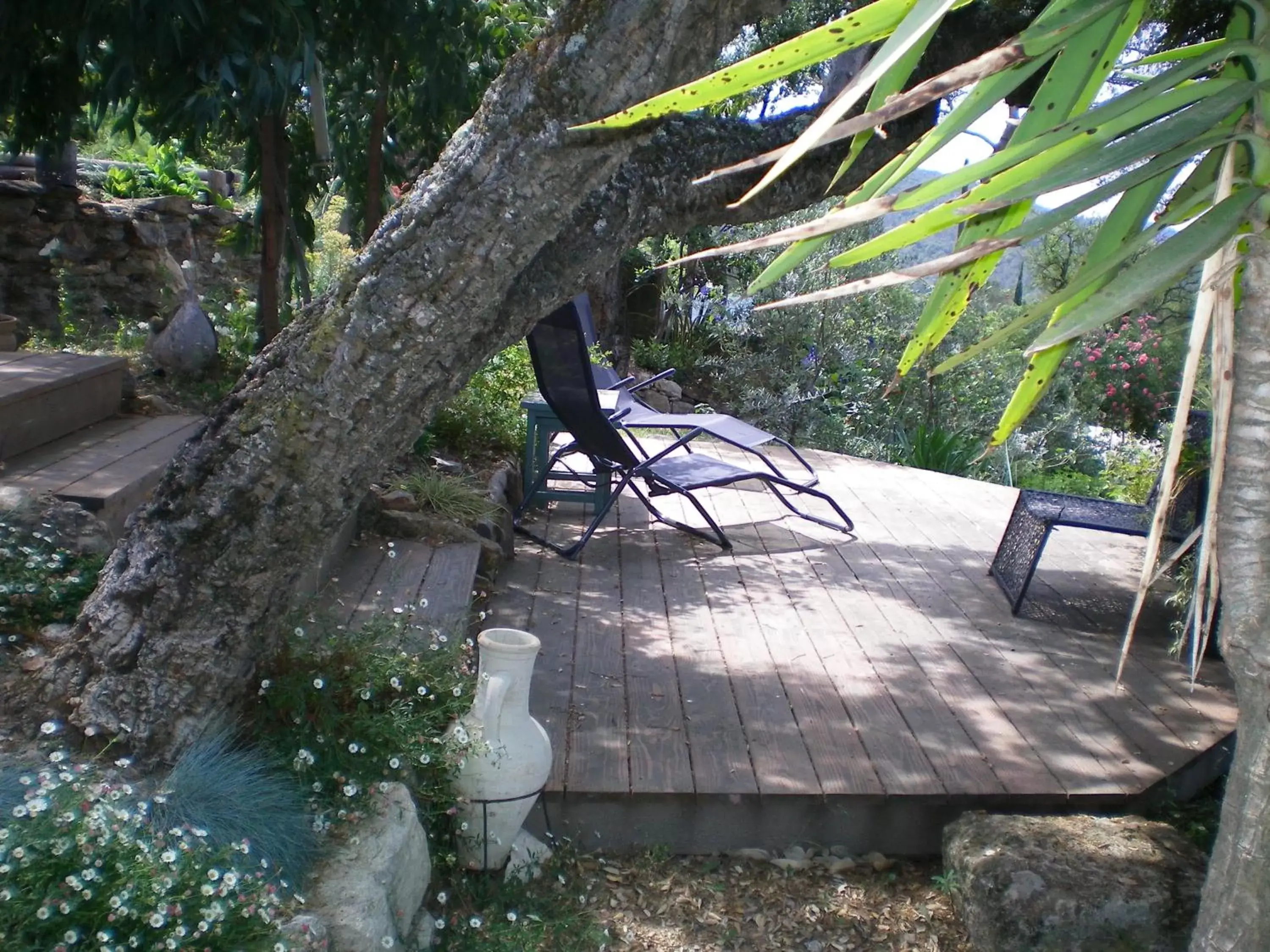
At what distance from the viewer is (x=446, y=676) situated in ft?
8.37

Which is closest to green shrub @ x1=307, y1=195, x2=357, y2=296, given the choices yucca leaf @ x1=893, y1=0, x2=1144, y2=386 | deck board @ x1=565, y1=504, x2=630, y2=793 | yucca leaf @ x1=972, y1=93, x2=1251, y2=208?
deck board @ x1=565, y1=504, x2=630, y2=793

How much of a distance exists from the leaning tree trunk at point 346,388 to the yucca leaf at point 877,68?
95 centimetres

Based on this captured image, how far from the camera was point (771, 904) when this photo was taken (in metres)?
2.53

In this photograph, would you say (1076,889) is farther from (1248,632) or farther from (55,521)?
(55,521)

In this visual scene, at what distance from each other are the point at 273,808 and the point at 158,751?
326mm

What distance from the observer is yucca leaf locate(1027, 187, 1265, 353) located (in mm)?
1139

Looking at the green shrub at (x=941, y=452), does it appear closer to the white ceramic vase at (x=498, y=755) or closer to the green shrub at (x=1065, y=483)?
the green shrub at (x=1065, y=483)

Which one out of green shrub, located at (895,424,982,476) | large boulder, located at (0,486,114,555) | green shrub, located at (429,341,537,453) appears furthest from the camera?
green shrub, located at (895,424,982,476)

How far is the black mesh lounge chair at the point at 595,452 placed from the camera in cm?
443

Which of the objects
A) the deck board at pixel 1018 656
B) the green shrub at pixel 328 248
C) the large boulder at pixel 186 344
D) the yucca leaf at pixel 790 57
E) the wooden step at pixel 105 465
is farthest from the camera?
the green shrub at pixel 328 248

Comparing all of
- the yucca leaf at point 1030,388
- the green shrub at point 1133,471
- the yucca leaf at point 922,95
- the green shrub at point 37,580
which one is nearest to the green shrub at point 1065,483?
the green shrub at point 1133,471

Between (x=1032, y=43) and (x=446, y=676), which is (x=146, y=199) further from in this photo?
(x=1032, y=43)

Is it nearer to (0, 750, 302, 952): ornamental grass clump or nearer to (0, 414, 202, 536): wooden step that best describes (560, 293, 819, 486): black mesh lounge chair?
(0, 414, 202, 536): wooden step

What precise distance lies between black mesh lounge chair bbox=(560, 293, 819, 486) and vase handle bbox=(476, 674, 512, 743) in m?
2.16
